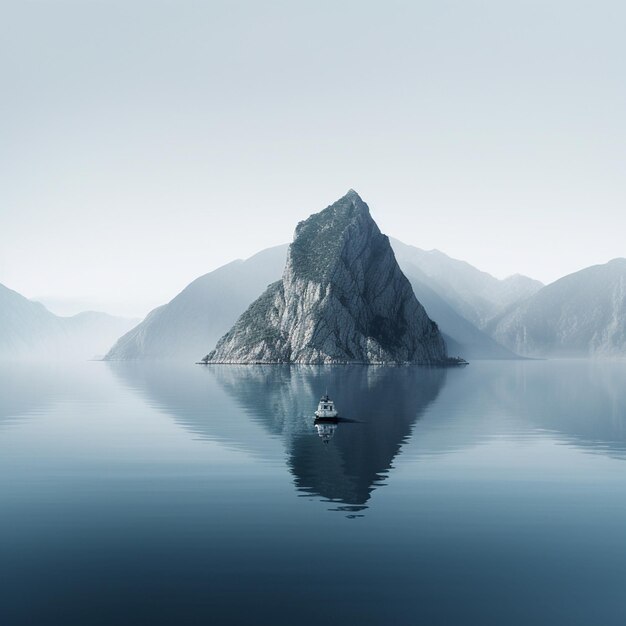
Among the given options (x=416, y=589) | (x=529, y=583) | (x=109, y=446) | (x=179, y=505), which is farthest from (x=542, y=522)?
(x=109, y=446)

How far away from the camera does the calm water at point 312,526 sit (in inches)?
1081

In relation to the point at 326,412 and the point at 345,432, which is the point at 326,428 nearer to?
the point at 345,432

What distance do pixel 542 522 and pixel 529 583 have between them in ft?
36.6

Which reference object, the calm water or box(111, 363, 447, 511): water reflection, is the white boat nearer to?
box(111, 363, 447, 511): water reflection

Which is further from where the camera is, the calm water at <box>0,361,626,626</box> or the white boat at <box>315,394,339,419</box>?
the white boat at <box>315,394,339,419</box>

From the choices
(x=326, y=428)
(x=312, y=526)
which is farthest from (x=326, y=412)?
(x=312, y=526)

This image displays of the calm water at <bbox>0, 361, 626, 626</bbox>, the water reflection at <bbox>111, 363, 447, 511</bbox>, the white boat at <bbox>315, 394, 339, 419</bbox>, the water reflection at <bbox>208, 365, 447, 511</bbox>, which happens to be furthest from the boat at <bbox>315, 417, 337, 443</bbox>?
the calm water at <bbox>0, 361, 626, 626</bbox>

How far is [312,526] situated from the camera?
1508 inches

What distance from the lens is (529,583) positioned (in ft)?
98.3

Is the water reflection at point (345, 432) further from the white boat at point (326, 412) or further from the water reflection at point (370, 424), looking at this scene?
the white boat at point (326, 412)

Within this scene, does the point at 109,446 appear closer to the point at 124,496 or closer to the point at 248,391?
the point at 124,496

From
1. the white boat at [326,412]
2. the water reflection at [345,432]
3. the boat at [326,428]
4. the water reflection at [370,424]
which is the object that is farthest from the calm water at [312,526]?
the white boat at [326,412]

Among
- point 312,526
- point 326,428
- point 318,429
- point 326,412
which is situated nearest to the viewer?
point 312,526

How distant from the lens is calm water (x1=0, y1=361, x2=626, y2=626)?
90.1ft
